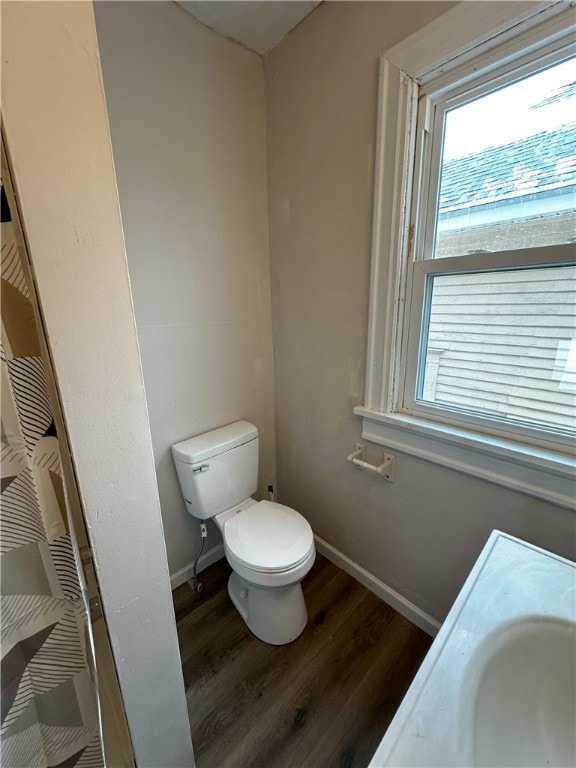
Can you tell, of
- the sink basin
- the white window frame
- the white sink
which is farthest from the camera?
the white window frame

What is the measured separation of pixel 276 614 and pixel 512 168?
178 cm

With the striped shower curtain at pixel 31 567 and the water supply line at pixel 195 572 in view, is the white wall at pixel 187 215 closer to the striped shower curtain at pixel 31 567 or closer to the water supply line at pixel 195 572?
the water supply line at pixel 195 572

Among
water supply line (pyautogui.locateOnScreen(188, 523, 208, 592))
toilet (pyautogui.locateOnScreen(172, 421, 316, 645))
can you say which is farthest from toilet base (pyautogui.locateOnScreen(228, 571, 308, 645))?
water supply line (pyautogui.locateOnScreen(188, 523, 208, 592))

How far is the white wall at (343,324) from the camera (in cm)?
107

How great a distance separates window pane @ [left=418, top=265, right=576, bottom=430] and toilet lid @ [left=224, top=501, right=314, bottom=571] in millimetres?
778

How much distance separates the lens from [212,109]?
1300mm

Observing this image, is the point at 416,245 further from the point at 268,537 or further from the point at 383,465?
the point at 268,537

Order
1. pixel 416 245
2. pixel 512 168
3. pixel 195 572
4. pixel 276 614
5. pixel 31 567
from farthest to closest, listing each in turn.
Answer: pixel 195 572 < pixel 276 614 < pixel 416 245 < pixel 512 168 < pixel 31 567

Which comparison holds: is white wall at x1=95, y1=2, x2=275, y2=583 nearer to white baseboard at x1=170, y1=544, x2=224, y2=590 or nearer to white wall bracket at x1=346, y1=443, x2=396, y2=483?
white baseboard at x1=170, y1=544, x2=224, y2=590

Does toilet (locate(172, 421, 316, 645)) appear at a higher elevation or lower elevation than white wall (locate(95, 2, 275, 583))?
lower

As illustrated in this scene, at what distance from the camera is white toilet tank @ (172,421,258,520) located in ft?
4.40

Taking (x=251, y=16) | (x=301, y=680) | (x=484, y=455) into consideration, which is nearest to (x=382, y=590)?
(x=301, y=680)

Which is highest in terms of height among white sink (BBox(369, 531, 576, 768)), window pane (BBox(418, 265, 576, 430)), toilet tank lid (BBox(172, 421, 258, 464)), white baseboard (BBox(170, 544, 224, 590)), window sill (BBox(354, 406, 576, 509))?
window pane (BBox(418, 265, 576, 430))

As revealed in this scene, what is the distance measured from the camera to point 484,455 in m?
1.03
